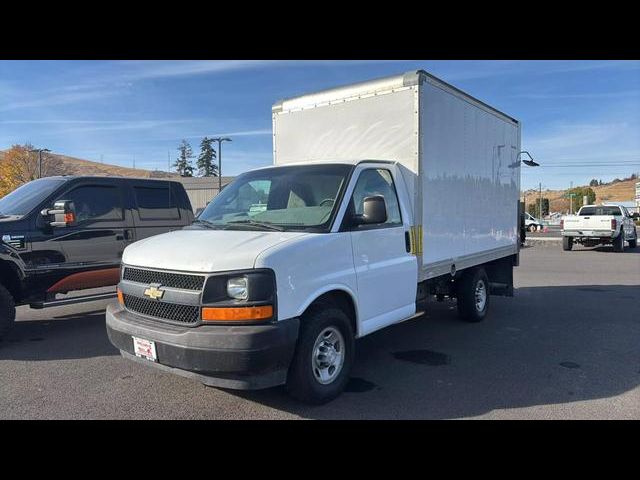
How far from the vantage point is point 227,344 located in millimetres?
3432

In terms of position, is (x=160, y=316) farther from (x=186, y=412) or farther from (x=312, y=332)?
(x=312, y=332)

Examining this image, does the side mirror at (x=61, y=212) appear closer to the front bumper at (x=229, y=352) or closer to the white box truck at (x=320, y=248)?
the white box truck at (x=320, y=248)

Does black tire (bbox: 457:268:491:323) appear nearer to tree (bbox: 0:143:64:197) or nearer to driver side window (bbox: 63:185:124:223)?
driver side window (bbox: 63:185:124:223)

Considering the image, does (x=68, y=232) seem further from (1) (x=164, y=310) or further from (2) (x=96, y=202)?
(1) (x=164, y=310)

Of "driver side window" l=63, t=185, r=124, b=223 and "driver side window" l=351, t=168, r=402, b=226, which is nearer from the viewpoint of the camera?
"driver side window" l=351, t=168, r=402, b=226

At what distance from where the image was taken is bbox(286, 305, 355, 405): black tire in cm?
381

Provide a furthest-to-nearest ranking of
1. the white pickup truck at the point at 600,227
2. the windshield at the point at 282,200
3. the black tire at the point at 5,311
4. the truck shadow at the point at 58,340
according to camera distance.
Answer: the white pickup truck at the point at 600,227 < the black tire at the point at 5,311 < the truck shadow at the point at 58,340 < the windshield at the point at 282,200

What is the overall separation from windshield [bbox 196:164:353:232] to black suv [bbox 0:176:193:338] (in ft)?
9.28

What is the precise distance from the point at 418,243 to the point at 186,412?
2.96m

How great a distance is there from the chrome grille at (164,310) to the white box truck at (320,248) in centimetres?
1

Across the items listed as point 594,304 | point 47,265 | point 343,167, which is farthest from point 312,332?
point 594,304

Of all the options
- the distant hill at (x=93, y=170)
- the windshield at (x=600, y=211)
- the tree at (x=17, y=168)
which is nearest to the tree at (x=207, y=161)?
the distant hill at (x=93, y=170)

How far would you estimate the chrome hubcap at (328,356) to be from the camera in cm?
405

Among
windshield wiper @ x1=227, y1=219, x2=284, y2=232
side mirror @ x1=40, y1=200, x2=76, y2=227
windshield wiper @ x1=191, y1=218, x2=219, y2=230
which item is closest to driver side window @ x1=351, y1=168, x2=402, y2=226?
windshield wiper @ x1=227, y1=219, x2=284, y2=232
